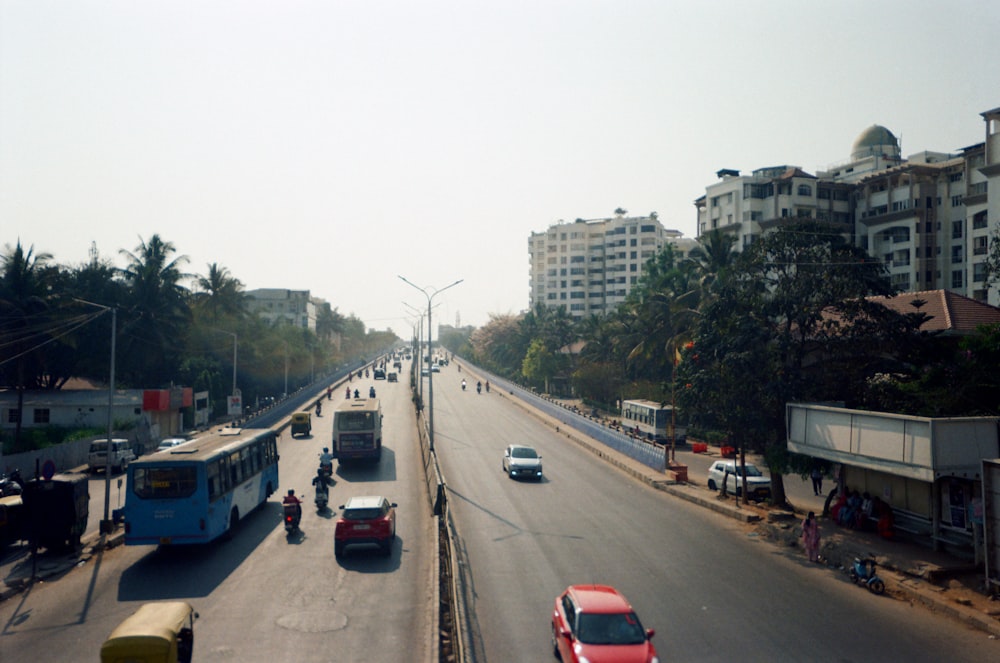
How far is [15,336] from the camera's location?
4778cm

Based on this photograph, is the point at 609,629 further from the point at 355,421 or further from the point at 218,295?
the point at 218,295

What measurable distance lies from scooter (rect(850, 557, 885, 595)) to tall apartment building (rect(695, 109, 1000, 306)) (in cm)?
5300

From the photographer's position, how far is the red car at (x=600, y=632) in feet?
38.0

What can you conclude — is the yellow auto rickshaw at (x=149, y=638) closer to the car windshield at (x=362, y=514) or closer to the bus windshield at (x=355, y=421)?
the car windshield at (x=362, y=514)

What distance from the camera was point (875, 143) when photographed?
329 ft

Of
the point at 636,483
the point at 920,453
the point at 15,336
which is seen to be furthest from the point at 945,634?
the point at 15,336

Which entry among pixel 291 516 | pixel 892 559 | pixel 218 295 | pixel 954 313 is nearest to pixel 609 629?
pixel 892 559

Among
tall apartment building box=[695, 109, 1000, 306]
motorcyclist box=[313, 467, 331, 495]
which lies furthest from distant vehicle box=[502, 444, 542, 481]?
tall apartment building box=[695, 109, 1000, 306]

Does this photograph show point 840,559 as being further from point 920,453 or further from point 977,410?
point 977,410

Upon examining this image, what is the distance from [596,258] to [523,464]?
128 meters

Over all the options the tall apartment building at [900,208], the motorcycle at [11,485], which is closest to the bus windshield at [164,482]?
the motorcycle at [11,485]

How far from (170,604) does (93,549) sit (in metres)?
11.7

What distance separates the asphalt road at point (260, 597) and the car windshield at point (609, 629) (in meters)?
2.74

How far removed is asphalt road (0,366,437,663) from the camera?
13586mm
